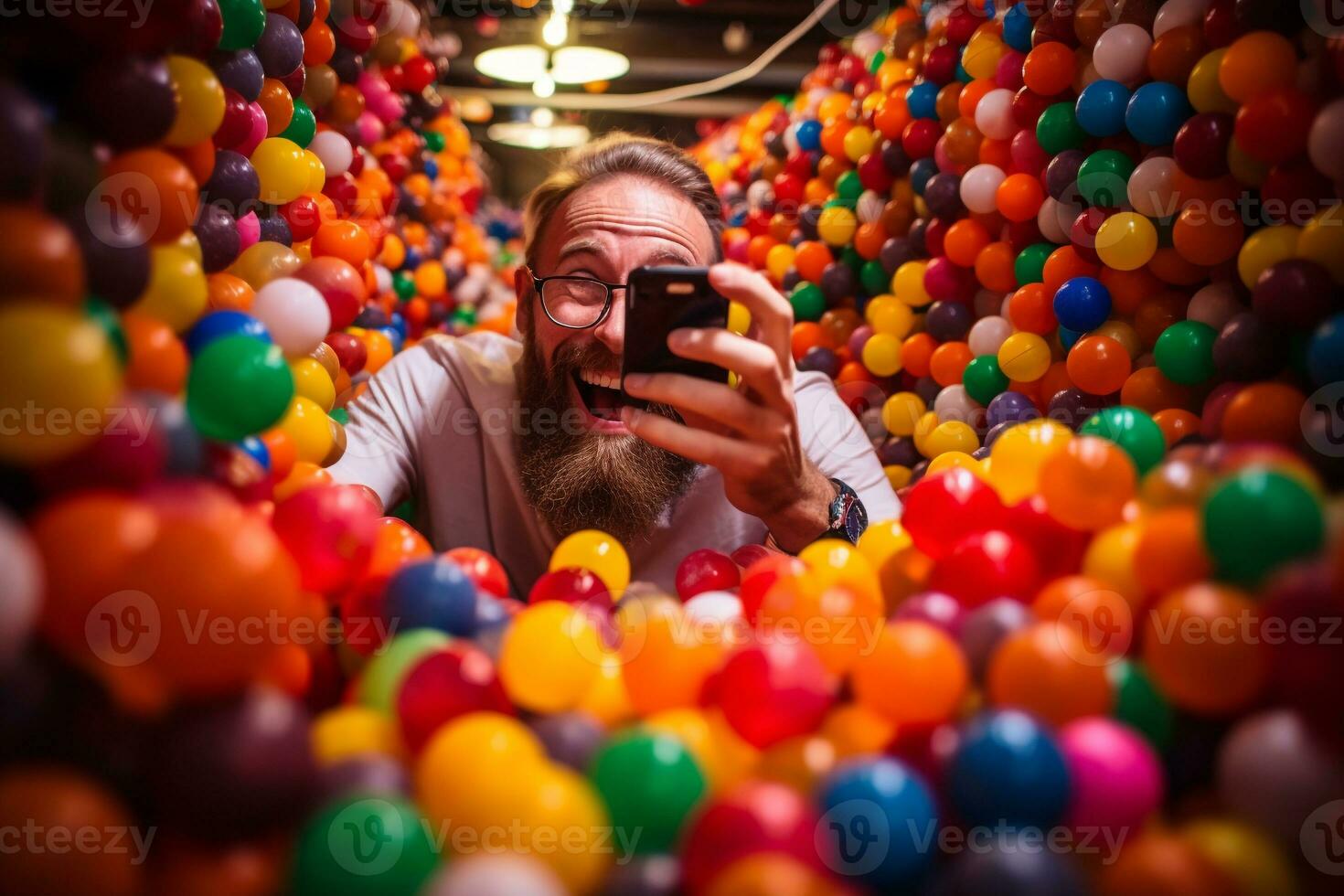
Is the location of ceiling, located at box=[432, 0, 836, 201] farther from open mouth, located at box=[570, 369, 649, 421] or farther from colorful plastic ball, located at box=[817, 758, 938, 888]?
colorful plastic ball, located at box=[817, 758, 938, 888]

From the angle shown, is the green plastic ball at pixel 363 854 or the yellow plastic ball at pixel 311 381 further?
the yellow plastic ball at pixel 311 381

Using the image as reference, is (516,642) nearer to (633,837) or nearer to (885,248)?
(633,837)

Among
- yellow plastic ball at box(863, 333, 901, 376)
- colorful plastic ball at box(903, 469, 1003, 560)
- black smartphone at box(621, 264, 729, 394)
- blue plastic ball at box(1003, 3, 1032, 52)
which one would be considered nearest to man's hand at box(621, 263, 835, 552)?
black smartphone at box(621, 264, 729, 394)

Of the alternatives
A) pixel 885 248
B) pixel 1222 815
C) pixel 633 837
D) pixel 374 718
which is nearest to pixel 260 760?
pixel 374 718

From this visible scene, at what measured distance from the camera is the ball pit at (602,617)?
0.65 metres

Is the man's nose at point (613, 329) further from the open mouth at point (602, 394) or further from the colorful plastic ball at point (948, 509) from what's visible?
the colorful plastic ball at point (948, 509)

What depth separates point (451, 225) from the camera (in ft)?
14.6

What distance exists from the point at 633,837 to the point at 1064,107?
1668 mm

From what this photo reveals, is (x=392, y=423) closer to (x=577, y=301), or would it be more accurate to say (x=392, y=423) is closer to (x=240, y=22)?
(x=577, y=301)

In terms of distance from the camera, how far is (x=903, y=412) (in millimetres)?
2348

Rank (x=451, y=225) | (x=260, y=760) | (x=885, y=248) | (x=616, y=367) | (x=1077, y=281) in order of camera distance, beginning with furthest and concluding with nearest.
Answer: (x=451, y=225), (x=885, y=248), (x=616, y=367), (x=1077, y=281), (x=260, y=760)

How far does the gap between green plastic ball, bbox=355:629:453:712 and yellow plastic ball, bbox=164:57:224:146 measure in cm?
61

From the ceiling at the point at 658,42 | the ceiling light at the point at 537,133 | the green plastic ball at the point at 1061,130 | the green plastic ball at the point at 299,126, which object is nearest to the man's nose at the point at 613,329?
the green plastic ball at the point at 299,126
